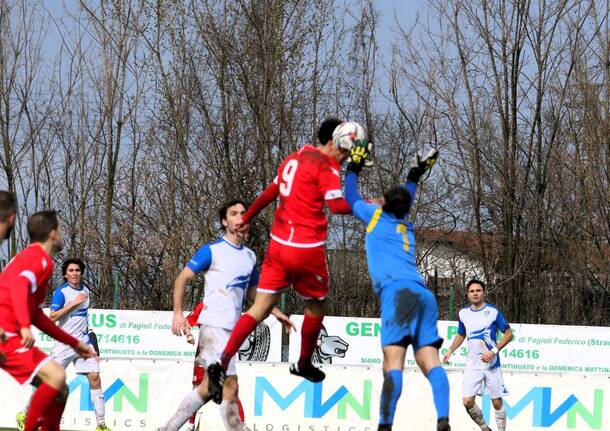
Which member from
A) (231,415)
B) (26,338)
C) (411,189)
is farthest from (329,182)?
(26,338)

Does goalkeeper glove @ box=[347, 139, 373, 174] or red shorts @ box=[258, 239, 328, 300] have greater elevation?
goalkeeper glove @ box=[347, 139, 373, 174]

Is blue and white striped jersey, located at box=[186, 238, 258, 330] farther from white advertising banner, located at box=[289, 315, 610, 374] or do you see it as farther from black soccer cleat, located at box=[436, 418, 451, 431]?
white advertising banner, located at box=[289, 315, 610, 374]

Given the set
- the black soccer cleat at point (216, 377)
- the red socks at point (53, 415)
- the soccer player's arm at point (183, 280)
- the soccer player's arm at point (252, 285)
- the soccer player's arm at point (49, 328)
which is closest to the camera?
the red socks at point (53, 415)

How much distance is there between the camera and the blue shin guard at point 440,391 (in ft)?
27.5

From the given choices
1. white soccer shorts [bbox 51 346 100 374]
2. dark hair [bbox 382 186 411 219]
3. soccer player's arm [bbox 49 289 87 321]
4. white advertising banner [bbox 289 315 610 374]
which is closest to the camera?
dark hair [bbox 382 186 411 219]

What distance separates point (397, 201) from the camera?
28.2ft

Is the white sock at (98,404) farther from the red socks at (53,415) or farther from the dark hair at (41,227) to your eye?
the dark hair at (41,227)

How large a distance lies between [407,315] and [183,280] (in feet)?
7.35

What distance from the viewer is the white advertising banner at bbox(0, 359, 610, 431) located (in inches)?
594

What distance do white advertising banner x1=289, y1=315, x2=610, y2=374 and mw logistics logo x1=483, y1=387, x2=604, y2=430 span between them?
4.88 meters

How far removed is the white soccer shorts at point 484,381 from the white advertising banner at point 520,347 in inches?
206

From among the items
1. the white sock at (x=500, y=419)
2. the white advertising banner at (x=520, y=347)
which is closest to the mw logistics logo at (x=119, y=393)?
the white sock at (x=500, y=419)

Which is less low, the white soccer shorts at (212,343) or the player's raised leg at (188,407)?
the white soccer shorts at (212,343)

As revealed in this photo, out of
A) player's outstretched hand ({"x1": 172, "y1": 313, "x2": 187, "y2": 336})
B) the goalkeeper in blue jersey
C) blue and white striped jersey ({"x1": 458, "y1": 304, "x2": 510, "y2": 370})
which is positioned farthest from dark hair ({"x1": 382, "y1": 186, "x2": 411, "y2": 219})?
blue and white striped jersey ({"x1": 458, "y1": 304, "x2": 510, "y2": 370})
